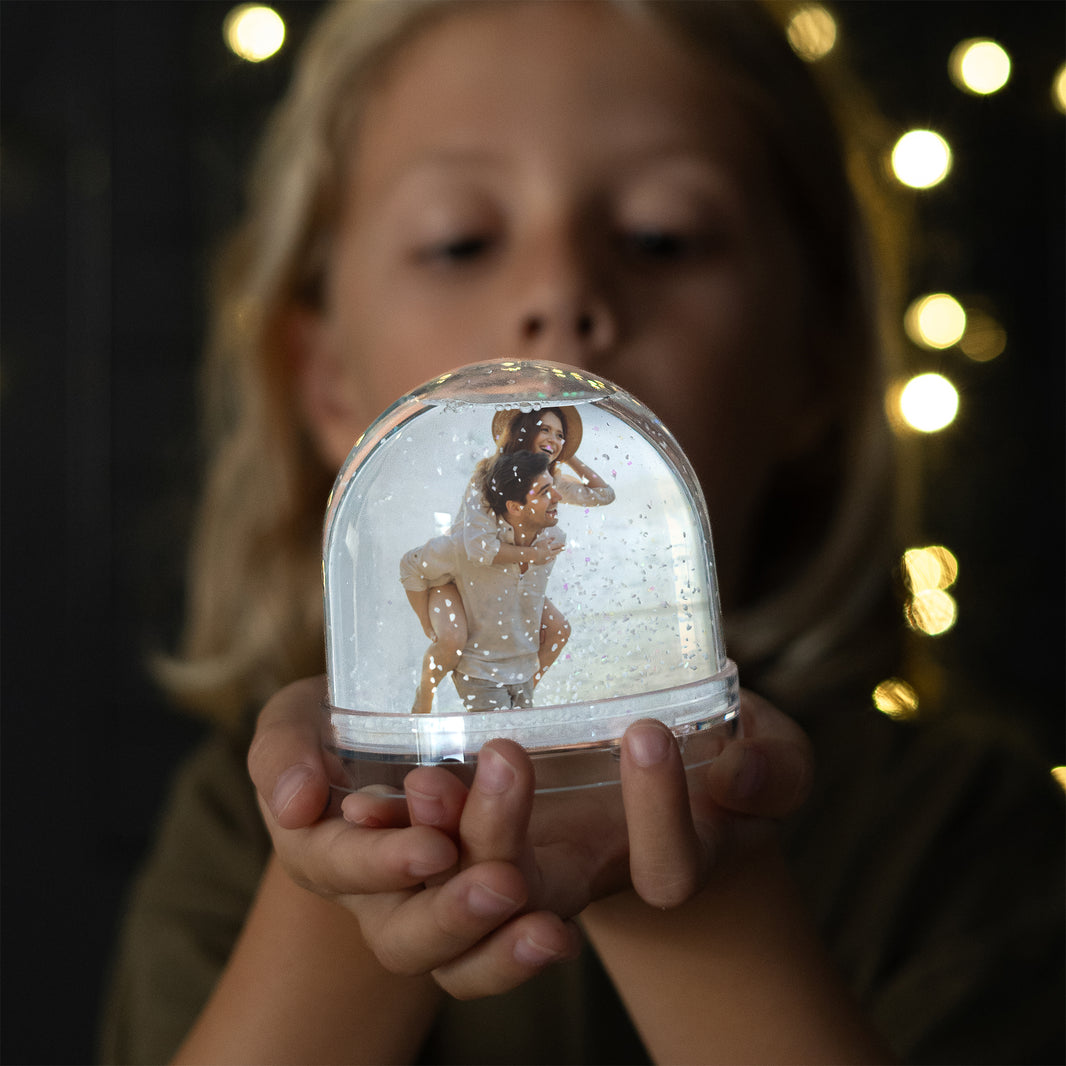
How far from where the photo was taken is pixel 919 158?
127cm

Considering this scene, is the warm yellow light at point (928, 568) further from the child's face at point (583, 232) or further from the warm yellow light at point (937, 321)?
the child's face at point (583, 232)

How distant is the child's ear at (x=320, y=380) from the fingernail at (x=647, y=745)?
0.66m

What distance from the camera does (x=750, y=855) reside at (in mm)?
522

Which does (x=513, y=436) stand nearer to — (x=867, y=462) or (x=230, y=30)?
(x=867, y=462)

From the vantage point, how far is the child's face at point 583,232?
0.78 metres

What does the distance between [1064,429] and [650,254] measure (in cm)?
77

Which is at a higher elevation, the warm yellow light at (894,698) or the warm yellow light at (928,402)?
the warm yellow light at (928,402)

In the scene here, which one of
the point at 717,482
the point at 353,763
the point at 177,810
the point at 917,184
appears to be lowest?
the point at 353,763

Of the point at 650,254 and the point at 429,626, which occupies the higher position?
the point at 650,254

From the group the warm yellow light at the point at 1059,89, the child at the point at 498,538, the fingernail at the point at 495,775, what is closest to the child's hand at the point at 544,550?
the child at the point at 498,538

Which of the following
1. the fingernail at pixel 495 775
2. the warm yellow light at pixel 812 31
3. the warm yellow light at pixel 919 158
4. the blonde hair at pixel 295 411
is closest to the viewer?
the fingernail at pixel 495 775

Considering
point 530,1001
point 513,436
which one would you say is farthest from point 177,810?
point 513,436

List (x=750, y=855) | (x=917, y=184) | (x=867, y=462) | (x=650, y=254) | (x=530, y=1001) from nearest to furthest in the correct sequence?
(x=750, y=855) < (x=650, y=254) < (x=530, y=1001) < (x=867, y=462) < (x=917, y=184)

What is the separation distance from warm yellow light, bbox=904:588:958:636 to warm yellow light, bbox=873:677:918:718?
0.08 metres
